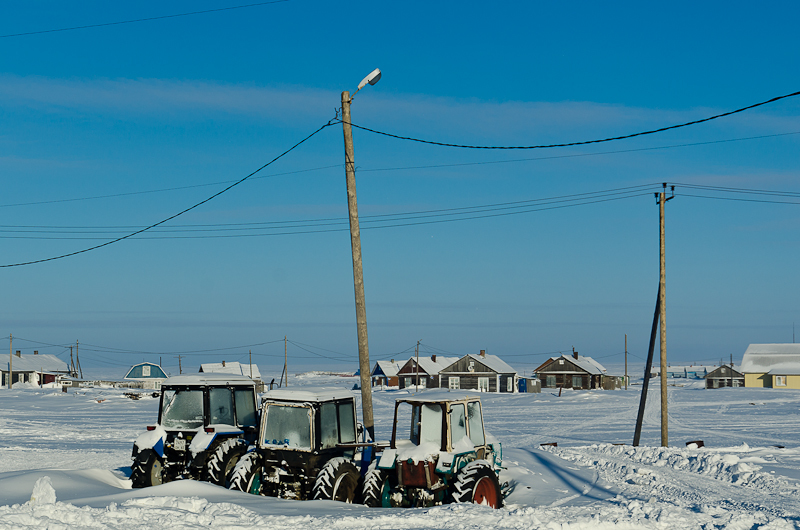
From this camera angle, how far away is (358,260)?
53.2 ft

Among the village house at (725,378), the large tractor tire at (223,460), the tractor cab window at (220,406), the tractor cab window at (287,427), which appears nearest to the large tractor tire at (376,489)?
the tractor cab window at (287,427)

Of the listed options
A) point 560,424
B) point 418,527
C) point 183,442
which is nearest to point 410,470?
point 418,527

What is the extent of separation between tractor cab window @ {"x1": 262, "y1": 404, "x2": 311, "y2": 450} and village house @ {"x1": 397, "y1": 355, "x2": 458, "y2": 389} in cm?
7848

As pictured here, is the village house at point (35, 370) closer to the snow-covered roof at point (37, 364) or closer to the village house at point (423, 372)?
the snow-covered roof at point (37, 364)

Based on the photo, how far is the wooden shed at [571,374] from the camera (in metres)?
88.7

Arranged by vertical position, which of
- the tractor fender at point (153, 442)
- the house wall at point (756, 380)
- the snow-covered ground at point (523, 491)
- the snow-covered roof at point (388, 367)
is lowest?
the house wall at point (756, 380)

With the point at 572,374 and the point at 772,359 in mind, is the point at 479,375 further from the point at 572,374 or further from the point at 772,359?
the point at 772,359

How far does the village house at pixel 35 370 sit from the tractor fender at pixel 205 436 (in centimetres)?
9415

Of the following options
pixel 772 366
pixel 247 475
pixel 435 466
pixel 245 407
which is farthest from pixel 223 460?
pixel 772 366

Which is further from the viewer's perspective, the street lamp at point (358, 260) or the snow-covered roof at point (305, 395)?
the street lamp at point (358, 260)

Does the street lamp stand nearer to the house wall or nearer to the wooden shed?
the wooden shed

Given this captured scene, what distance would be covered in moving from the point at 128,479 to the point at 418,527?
8.50m

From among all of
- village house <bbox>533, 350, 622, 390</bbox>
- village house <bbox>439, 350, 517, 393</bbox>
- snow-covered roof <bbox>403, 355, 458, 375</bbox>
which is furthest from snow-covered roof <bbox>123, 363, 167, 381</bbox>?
village house <bbox>533, 350, 622, 390</bbox>

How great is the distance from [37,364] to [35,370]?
2.74 m
